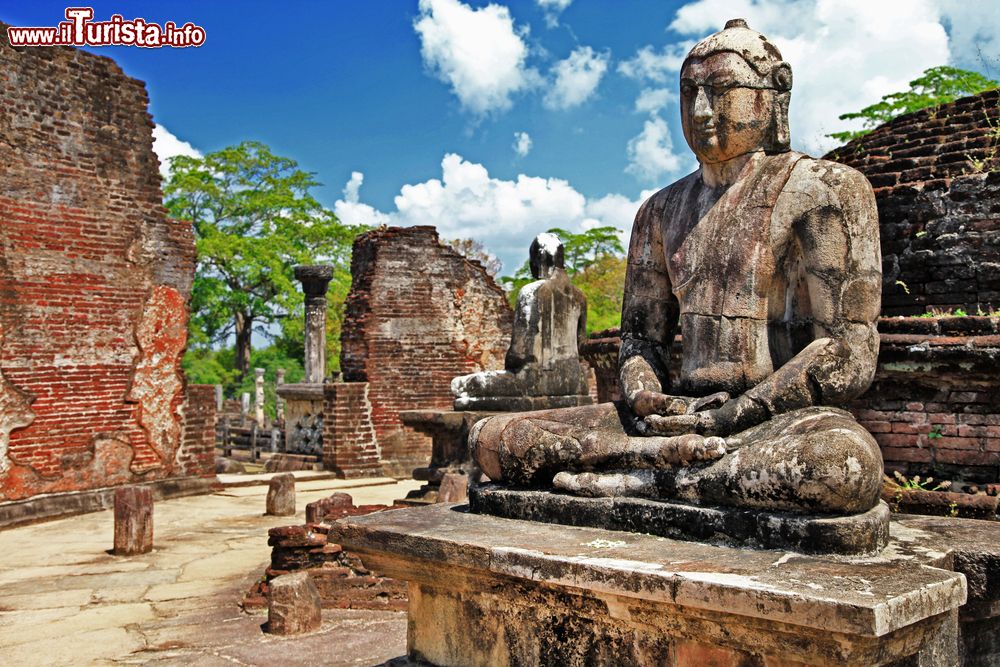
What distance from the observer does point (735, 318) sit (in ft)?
10.0

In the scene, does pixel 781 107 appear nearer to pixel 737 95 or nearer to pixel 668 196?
pixel 737 95

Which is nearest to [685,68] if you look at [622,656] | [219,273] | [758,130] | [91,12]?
[758,130]

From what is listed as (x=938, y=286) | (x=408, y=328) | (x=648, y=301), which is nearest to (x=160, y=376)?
(x=408, y=328)

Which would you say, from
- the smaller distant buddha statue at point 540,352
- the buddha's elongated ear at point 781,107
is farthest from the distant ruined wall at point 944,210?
the buddha's elongated ear at point 781,107

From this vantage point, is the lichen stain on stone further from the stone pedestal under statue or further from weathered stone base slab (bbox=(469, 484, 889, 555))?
weathered stone base slab (bbox=(469, 484, 889, 555))

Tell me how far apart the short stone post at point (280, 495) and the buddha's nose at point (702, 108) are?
695cm

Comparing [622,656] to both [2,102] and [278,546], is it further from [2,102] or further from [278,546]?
[2,102]

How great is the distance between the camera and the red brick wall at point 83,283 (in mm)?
9227

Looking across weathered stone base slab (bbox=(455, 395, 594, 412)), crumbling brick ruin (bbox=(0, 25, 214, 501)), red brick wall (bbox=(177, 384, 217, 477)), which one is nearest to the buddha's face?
weathered stone base slab (bbox=(455, 395, 594, 412))

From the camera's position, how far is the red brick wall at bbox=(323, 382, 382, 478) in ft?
42.3

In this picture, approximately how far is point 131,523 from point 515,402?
11.2 ft

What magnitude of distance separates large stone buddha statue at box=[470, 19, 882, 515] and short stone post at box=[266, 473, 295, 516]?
6.27 m

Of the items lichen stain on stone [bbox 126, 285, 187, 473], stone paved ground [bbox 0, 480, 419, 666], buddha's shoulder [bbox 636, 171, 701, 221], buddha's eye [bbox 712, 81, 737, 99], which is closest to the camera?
buddha's eye [bbox 712, 81, 737, 99]

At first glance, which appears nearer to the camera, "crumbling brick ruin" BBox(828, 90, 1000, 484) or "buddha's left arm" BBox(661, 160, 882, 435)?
"buddha's left arm" BBox(661, 160, 882, 435)
